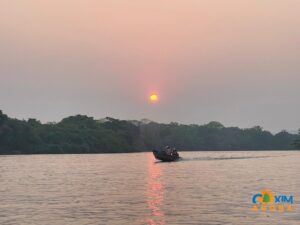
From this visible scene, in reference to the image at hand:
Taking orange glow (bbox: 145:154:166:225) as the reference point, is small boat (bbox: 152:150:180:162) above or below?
above

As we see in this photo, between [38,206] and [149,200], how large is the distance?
10.6m

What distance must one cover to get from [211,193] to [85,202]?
15.0m

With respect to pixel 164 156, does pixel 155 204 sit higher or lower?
lower

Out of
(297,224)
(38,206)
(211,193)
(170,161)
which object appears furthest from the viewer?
(170,161)

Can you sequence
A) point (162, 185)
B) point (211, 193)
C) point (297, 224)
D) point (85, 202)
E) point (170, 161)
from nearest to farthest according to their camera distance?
point (297, 224) → point (85, 202) → point (211, 193) → point (162, 185) → point (170, 161)

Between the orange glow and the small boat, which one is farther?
the small boat

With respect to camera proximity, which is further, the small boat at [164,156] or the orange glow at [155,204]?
the small boat at [164,156]

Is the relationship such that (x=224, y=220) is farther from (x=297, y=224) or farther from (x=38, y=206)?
(x=38, y=206)

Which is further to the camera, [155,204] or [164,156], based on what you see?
[164,156]

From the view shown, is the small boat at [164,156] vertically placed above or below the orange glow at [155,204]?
above

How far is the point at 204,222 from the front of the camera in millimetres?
33812

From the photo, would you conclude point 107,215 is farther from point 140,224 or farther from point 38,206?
point 38,206

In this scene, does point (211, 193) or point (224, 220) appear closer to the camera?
point (224, 220)

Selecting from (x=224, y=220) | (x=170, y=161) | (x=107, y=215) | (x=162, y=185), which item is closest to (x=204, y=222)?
(x=224, y=220)
